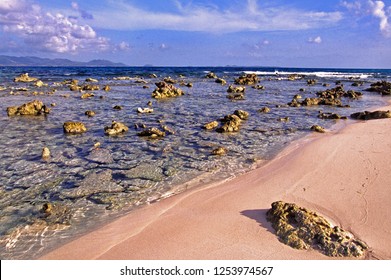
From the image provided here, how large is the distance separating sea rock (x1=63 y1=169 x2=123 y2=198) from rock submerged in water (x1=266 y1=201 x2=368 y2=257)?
11.5 feet

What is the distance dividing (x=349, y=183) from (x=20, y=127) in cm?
1218

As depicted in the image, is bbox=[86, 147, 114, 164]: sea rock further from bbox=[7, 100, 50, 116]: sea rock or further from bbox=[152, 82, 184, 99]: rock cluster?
bbox=[152, 82, 184, 99]: rock cluster

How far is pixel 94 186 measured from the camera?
7004 mm

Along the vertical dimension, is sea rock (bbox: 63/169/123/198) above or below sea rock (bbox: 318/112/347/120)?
below

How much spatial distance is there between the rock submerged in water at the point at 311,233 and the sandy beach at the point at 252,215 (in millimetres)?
120

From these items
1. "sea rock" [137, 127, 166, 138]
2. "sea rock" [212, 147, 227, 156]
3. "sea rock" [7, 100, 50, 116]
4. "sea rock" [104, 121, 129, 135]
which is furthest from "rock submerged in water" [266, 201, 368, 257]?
"sea rock" [7, 100, 50, 116]

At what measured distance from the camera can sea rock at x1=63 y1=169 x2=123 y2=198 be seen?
6.66 metres

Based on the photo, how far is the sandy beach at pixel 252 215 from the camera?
4531 millimetres

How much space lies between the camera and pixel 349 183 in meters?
6.70

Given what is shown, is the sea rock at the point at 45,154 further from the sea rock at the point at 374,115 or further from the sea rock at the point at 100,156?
the sea rock at the point at 374,115

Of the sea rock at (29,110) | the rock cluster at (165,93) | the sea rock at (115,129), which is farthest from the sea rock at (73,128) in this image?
the rock cluster at (165,93)

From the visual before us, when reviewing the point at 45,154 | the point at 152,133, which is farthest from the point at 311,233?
the point at 152,133

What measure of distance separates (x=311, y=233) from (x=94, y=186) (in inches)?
180

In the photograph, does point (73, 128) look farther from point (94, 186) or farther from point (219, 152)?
point (219, 152)
